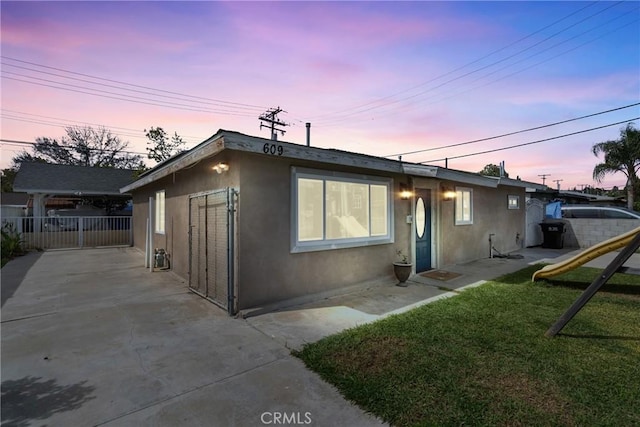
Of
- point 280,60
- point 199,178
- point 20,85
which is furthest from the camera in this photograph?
point 20,85

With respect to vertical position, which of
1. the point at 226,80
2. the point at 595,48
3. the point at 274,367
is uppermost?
the point at 595,48

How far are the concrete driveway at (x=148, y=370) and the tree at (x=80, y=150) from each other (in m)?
30.2

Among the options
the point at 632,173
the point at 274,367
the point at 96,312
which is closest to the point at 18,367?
the point at 96,312

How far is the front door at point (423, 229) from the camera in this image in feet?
25.7

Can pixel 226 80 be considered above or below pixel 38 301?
above

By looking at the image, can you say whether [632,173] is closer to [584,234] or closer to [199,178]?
[584,234]

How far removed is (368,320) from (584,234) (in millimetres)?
13143

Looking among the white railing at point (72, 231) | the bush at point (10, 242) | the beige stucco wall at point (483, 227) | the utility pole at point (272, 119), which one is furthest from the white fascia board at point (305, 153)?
the utility pole at point (272, 119)

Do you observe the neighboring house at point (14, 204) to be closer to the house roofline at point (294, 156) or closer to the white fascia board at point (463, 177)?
the house roofline at point (294, 156)

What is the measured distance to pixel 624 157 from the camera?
59.4ft

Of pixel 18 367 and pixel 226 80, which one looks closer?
pixel 18 367

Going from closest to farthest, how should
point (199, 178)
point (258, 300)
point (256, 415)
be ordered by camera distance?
1. point (256, 415)
2. point (258, 300)
3. point (199, 178)

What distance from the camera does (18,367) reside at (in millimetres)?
3121

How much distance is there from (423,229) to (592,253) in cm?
339
